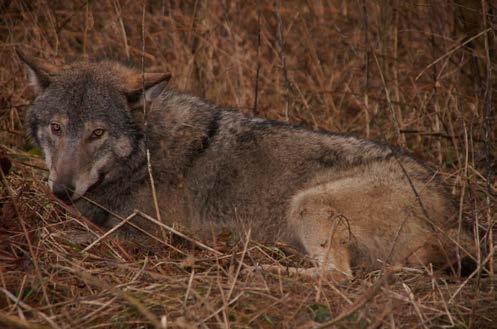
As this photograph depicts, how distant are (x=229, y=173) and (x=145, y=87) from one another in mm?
902

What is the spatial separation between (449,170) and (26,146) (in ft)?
13.2

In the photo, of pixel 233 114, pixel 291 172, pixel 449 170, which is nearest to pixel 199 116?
pixel 233 114

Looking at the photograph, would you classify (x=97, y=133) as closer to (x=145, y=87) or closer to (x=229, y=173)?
(x=145, y=87)

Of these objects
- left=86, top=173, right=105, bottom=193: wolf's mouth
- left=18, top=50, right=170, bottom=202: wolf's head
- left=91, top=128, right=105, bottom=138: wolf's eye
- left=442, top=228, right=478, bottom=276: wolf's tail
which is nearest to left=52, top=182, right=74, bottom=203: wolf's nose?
left=18, top=50, right=170, bottom=202: wolf's head

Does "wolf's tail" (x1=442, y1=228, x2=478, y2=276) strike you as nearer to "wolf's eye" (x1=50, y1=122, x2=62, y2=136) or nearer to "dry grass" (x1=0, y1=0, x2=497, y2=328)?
"dry grass" (x1=0, y1=0, x2=497, y2=328)

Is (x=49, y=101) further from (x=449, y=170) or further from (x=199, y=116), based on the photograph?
(x=449, y=170)

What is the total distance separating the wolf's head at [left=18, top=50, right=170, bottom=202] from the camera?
477 centimetres

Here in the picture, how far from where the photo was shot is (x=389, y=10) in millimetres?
7617

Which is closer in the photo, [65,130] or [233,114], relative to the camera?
[65,130]

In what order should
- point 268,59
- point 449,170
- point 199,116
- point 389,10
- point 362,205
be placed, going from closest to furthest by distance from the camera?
point 362,205, point 199,116, point 449,170, point 389,10, point 268,59

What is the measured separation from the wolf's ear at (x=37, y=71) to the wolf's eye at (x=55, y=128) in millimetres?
387

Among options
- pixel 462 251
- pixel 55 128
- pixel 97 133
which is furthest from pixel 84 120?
pixel 462 251

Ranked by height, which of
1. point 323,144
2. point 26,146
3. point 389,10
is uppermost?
point 389,10

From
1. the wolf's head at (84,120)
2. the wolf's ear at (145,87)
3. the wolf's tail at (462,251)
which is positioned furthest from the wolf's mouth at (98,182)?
the wolf's tail at (462,251)
